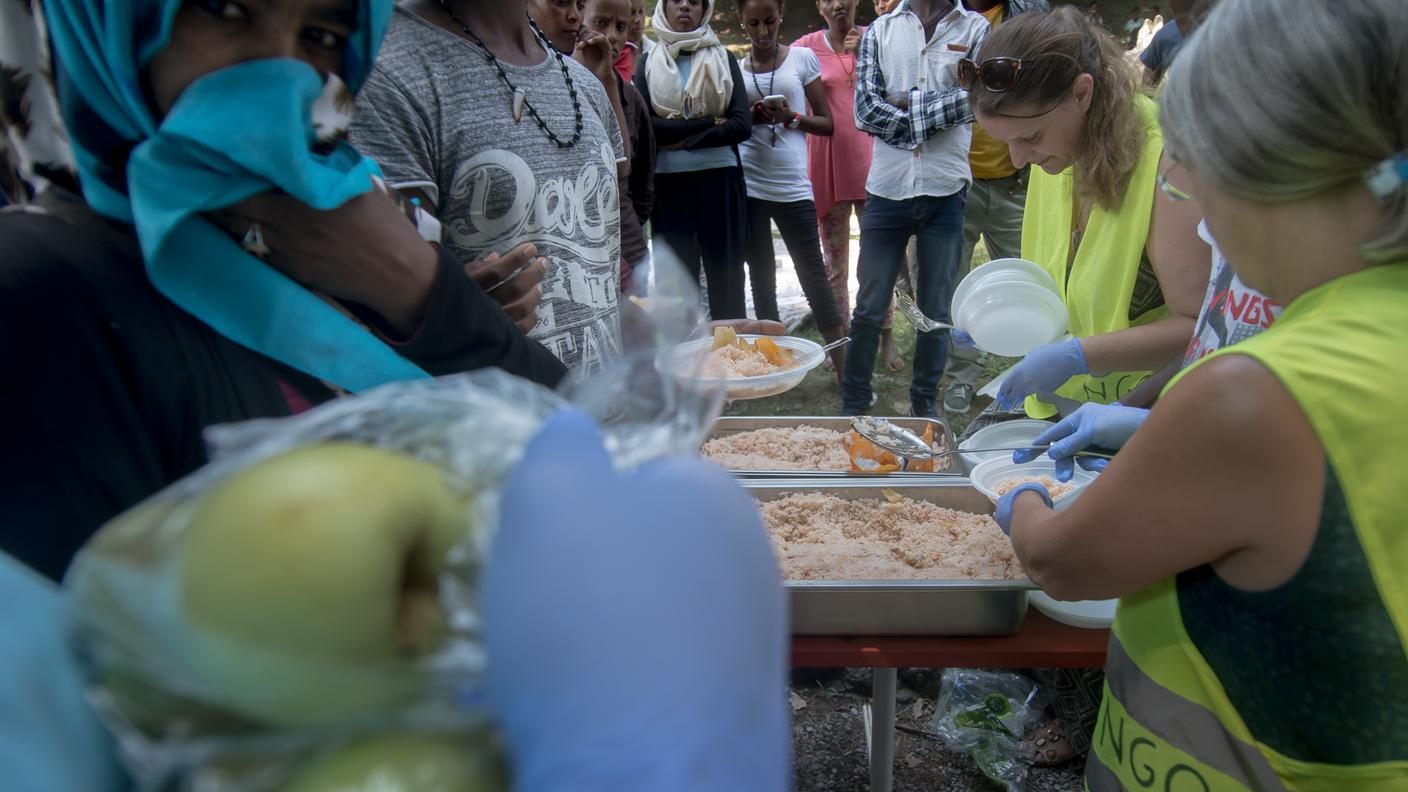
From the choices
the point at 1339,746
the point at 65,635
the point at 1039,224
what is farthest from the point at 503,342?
the point at 1039,224

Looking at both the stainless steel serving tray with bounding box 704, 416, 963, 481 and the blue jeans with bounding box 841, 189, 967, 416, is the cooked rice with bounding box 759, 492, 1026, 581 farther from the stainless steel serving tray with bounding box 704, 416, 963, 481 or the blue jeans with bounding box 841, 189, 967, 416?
the blue jeans with bounding box 841, 189, 967, 416

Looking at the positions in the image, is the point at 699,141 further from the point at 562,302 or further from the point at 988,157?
the point at 562,302

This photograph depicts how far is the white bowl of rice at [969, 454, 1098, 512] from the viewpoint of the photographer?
2023mm

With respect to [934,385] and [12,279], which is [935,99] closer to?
[934,385]

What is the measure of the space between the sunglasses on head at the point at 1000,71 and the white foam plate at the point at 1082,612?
1511 mm

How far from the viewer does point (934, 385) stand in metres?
4.78

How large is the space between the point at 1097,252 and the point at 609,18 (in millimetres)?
3192

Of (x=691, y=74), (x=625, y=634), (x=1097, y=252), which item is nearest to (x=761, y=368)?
(x=1097, y=252)

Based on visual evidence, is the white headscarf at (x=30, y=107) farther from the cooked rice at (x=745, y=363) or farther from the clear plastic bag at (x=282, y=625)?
the cooked rice at (x=745, y=363)

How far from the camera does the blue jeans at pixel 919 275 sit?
14.9 ft

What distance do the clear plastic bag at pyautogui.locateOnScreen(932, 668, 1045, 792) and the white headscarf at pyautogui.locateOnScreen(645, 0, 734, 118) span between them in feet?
11.0

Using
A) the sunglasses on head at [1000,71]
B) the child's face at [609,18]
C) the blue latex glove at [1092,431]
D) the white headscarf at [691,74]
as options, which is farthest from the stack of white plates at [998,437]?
the child's face at [609,18]

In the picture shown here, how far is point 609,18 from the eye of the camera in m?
4.47

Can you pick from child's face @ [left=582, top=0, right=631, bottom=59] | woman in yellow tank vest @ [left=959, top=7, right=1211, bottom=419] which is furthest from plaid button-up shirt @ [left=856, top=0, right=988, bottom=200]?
woman in yellow tank vest @ [left=959, top=7, right=1211, bottom=419]
